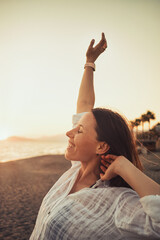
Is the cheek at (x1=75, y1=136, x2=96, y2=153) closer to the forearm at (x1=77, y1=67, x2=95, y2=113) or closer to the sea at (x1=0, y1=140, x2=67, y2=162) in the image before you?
the forearm at (x1=77, y1=67, x2=95, y2=113)

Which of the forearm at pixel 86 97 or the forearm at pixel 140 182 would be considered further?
the forearm at pixel 86 97

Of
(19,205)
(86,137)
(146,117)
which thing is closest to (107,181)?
(86,137)

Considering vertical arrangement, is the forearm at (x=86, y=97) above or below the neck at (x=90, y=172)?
above

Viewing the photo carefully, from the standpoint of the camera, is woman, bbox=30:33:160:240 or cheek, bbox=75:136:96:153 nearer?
woman, bbox=30:33:160:240

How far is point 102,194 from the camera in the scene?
4.42 feet

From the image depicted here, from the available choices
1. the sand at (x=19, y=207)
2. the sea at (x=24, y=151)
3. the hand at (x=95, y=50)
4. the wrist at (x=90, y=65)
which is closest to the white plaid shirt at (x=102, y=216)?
the wrist at (x=90, y=65)

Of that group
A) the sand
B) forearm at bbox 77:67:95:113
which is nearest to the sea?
the sand

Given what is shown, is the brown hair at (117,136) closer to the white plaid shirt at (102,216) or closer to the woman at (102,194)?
the woman at (102,194)

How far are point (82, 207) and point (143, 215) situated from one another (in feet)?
1.63

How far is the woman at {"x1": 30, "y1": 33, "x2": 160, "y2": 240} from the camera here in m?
1.08

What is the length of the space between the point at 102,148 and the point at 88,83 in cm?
96

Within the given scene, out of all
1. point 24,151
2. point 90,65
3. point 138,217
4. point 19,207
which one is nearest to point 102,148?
point 138,217

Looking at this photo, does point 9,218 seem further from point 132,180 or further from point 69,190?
point 132,180

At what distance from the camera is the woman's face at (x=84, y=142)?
5.23 feet
